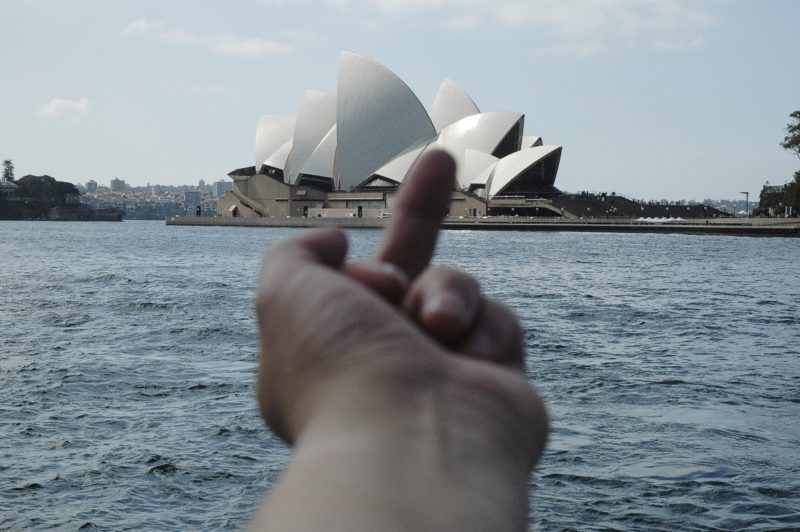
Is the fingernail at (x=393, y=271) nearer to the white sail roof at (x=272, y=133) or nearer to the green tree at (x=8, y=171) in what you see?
the white sail roof at (x=272, y=133)

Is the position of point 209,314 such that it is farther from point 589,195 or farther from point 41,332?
point 589,195

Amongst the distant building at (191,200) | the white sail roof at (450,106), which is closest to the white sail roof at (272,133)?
the white sail roof at (450,106)

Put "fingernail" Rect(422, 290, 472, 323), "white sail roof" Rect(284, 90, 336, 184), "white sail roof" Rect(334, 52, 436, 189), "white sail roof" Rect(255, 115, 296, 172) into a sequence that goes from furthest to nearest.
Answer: "white sail roof" Rect(255, 115, 296, 172), "white sail roof" Rect(284, 90, 336, 184), "white sail roof" Rect(334, 52, 436, 189), "fingernail" Rect(422, 290, 472, 323)

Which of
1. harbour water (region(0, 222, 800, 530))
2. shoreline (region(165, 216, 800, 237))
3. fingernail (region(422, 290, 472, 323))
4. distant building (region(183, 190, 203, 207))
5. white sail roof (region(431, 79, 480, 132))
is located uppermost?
white sail roof (region(431, 79, 480, 132))

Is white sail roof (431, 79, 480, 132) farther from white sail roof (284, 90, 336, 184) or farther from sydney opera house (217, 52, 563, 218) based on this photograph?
white sail roof (284, 90, 336, 184)

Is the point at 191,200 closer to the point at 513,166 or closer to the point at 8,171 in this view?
the point at 8,171

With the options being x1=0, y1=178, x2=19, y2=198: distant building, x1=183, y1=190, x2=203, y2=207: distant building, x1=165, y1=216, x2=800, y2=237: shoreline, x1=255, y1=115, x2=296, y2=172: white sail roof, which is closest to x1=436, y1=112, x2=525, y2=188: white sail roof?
x1=165, y1=216, x2=800, y2=237: shoreline

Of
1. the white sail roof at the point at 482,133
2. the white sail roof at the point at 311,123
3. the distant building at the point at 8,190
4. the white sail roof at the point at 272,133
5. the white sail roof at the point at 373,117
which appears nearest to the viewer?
the white sail roof at the point at 373,117
